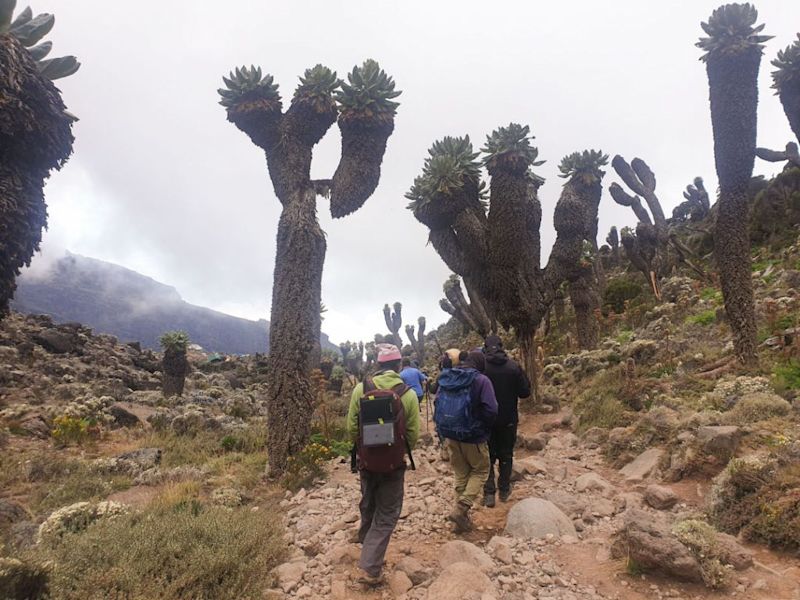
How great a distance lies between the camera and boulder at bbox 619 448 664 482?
6203 mm

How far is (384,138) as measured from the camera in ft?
33.1

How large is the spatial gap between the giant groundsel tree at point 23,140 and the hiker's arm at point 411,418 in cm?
470

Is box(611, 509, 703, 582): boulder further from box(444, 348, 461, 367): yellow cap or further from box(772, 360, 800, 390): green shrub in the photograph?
box(772, 360, 800, 390): green shrub

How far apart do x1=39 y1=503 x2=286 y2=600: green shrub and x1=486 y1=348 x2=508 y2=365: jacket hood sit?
3.39 metres

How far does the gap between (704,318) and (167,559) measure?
51.8 feet

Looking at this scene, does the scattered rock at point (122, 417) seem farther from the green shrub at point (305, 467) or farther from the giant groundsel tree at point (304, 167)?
the green shrub at point (305, 467)

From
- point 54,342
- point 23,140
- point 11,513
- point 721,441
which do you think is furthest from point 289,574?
point 54,342

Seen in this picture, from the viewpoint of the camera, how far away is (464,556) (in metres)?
4.18

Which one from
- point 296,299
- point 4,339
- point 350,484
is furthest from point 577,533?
point 4,339

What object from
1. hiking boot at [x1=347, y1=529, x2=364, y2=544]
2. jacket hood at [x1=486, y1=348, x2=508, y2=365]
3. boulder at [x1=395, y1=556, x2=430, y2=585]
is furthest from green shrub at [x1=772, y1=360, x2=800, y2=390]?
hiking boot at [x1=347, y1=529, x2=364, y2=544]

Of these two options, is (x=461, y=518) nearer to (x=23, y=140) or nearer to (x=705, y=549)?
(x=705, y=549)

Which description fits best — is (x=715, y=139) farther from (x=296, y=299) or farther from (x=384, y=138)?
(x=296, y=299)

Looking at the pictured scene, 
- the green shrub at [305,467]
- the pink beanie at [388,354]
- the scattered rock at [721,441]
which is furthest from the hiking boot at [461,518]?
the scattered rock at [721,441]

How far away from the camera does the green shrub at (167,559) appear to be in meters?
3.32
